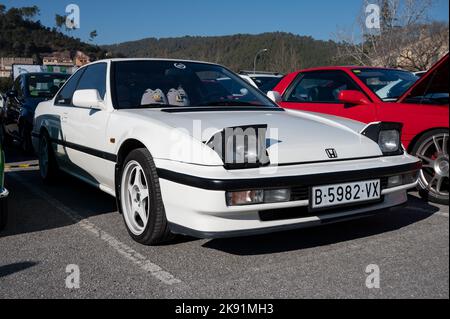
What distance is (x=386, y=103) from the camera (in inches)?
181

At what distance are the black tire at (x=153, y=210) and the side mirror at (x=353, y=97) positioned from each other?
8.18 ft

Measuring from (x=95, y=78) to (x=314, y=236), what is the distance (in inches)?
98.0

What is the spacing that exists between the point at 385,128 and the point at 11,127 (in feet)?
23.1

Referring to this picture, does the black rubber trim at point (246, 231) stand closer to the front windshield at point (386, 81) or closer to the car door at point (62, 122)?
the car door at point (62, 122)

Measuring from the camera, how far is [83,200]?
4598mm


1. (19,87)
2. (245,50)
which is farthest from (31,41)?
(19,87)

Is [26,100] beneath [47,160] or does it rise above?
above

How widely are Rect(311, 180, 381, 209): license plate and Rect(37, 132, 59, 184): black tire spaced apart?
3392mm

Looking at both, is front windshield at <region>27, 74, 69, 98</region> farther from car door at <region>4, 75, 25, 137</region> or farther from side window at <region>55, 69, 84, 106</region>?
side window at <region>55, 69, 84, 106</region>

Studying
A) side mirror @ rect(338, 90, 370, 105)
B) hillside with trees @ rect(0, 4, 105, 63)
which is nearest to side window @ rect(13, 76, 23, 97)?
side mirror @ rect(338, 90, 370, 105)

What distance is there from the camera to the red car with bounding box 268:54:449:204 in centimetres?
385

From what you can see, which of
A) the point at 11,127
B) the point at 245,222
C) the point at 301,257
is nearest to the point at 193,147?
the point at 245,222

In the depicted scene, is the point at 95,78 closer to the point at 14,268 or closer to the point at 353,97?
the point at 14,268

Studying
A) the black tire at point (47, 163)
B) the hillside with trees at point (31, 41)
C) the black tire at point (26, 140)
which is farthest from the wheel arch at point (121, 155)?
the hillside with trees at point (31, 41)
